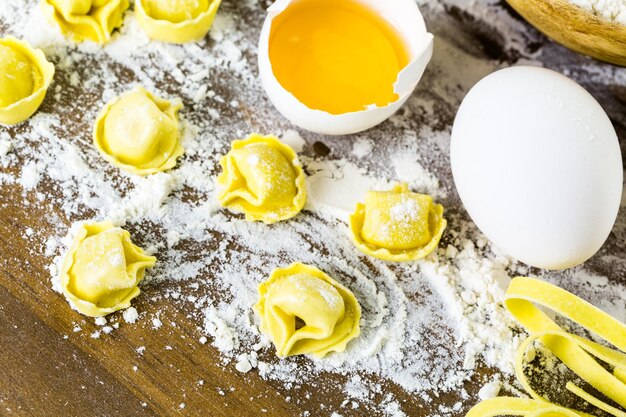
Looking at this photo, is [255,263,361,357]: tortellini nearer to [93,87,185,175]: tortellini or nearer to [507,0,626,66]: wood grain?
[93,87,185,175]: tortellini

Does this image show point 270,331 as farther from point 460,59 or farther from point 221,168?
point 460,59

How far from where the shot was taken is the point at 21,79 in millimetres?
1328

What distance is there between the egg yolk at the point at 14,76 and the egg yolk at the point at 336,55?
44 centimetres

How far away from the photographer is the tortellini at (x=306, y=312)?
1236mm

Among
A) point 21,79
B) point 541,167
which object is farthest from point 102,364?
point 541,167

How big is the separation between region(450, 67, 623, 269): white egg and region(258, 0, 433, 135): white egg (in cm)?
12

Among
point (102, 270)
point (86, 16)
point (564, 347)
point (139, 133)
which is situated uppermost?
point (86, 16)

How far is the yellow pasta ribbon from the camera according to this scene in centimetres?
124

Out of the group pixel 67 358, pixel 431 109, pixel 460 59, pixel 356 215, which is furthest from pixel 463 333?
pixel 67 358

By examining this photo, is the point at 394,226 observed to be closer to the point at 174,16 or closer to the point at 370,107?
the point at 370,107

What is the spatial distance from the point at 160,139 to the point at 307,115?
27 centimetres

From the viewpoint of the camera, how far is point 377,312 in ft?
4.35

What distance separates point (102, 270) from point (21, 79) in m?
0.39

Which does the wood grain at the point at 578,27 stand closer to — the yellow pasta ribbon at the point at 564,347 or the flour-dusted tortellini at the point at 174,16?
the yellow pasta ribbon at the point at 564,347
